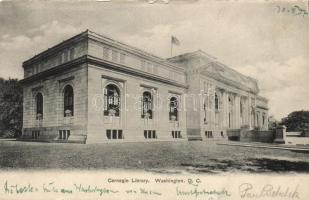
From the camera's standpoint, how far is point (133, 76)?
14609 mm

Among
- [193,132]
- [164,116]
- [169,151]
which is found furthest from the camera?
[193,132]

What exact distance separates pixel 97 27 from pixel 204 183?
525 cm

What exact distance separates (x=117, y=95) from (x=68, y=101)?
2177 mm

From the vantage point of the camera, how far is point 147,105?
A: 14.1 meters

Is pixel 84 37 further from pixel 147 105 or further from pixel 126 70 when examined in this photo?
pixel 147 105

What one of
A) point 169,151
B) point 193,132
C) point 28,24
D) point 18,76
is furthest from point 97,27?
point 193,132

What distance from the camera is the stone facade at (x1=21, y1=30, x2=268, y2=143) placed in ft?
39.3

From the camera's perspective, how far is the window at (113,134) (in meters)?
12.9

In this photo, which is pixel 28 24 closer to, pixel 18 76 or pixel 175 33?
pixel 18 76
